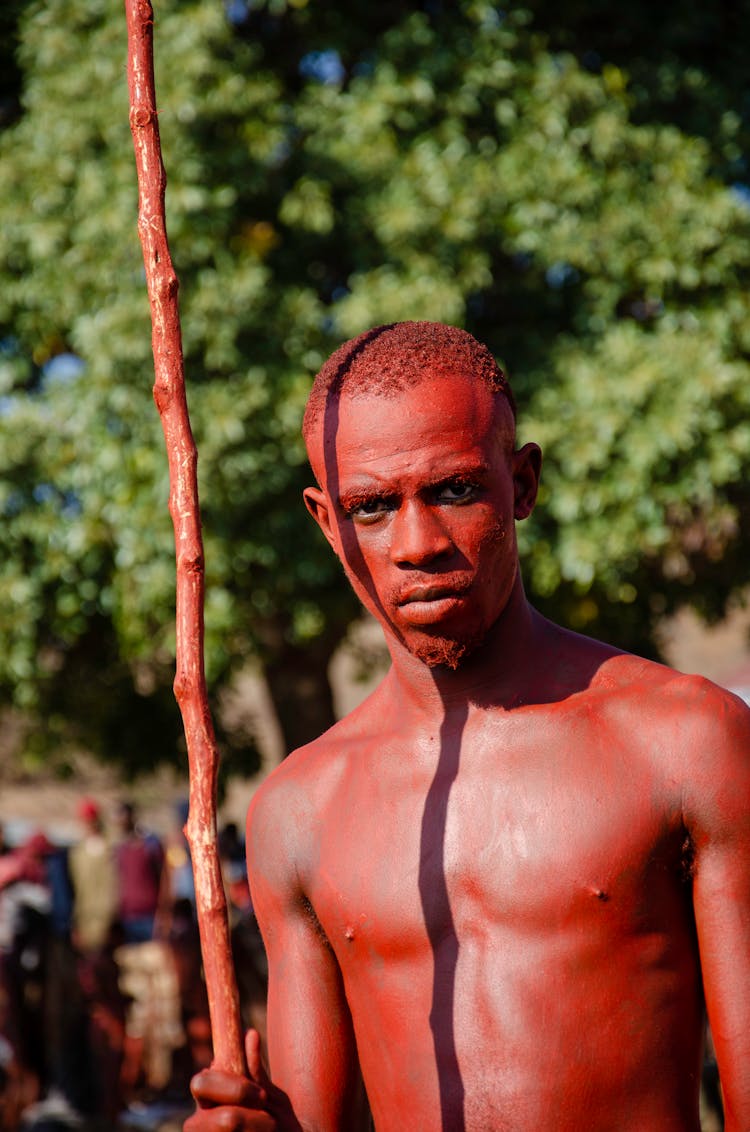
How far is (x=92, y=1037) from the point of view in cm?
859

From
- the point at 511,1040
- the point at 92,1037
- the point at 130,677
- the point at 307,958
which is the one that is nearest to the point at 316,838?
the point at 307,958

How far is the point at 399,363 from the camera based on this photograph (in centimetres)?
236

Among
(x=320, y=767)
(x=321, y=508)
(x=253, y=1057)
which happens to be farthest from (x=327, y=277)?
(x=253, y=1057)

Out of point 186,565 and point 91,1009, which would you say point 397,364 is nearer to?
point 186,565

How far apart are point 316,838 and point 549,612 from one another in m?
6.20

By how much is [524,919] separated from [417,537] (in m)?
0.60

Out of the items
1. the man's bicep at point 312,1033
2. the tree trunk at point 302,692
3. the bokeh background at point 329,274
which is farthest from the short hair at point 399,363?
the tree trunk at point 302,692

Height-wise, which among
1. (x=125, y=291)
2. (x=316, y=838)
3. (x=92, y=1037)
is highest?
(x=316, y=838)

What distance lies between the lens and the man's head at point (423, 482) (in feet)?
7.42

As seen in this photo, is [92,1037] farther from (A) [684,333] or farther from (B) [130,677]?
(A) [684,333]

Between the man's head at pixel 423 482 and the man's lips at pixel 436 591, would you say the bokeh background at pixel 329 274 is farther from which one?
the man's lips at pixel 436 591

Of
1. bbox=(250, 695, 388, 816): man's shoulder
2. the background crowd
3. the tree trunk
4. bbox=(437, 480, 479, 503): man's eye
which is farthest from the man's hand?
the tree trunk

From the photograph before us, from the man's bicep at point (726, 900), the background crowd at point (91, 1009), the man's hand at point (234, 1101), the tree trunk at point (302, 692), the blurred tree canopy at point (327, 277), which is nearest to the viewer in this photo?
the man's hand at point (234, 1101)

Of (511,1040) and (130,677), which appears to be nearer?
(511,1040)
